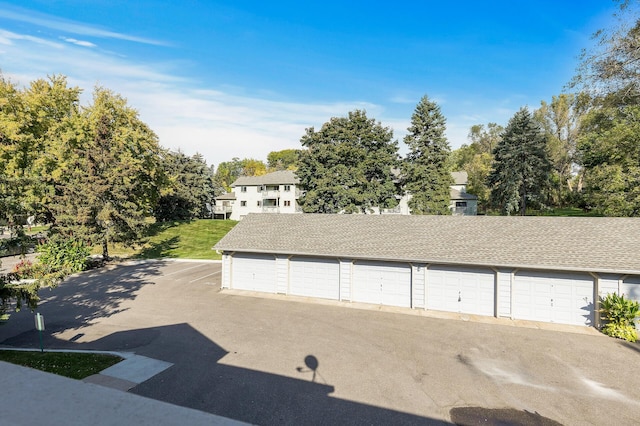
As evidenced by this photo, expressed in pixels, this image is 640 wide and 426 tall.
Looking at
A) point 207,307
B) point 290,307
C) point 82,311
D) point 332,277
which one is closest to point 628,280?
point 332,277

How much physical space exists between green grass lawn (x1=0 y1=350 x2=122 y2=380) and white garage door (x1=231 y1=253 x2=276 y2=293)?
9.55m

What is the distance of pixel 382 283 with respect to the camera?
693 inches

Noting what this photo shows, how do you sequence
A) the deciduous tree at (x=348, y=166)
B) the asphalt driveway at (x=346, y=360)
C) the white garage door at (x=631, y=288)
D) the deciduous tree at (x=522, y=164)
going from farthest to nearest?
the deciduous tree at (x=522, y=164), the deciduous tree at (x=348, y=166), the white garage door at (x=631, y=288), the asphalt driveway at (x=346, y=360)

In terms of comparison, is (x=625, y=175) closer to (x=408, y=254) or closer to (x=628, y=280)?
(x=628, y=280)

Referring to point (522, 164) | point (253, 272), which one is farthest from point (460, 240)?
point (522, 164)

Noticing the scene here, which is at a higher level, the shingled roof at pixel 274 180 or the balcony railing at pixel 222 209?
the shingled roof at pixel 274 180

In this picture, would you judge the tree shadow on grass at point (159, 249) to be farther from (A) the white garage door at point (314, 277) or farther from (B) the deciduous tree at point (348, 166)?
(A) the white garage door at point (314, 277)

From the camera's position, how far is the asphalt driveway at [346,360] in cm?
861

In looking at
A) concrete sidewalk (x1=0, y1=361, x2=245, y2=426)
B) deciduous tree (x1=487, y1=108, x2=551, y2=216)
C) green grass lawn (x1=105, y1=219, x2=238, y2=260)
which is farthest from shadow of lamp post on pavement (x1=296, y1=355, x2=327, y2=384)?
deciduous tree (x1=487, y1=108, x2=551, y2=216)

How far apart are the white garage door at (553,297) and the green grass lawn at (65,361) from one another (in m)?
16.8

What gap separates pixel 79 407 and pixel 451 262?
47.9 ft

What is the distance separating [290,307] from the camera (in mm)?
17422

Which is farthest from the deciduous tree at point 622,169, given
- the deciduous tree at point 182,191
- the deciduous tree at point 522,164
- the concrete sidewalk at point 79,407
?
the deciduous tree at point 182,191

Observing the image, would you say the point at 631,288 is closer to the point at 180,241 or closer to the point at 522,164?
the point at 522,164
